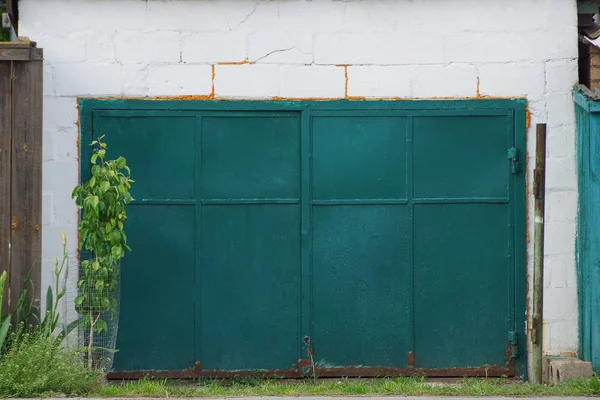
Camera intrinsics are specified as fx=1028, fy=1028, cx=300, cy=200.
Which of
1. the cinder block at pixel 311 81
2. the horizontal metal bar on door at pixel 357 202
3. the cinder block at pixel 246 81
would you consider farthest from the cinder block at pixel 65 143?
the horizontal metal bar on door at pixel 357 202

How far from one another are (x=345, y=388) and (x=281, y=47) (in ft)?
8.62

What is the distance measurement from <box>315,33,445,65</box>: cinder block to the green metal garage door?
33 cm

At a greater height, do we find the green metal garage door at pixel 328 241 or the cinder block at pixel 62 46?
the cinder block at pixel 62 46

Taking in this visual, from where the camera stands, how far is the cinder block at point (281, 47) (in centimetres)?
789

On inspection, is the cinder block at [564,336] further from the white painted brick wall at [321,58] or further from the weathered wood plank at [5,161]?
the weathered wood plank at [5,161]

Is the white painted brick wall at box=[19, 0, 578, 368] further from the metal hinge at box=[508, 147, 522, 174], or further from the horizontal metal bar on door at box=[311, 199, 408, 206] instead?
the horizontal metal bar on door at box=[311, 199, 408, 206]

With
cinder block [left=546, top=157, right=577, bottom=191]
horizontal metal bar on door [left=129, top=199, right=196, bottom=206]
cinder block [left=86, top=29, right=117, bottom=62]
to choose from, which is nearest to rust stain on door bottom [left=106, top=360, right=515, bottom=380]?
horizontal metal bar on door [left=129, top=199, right=196, bottom=206]

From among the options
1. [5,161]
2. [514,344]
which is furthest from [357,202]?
[5,161]

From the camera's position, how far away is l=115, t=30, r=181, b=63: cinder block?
7836 millimetres

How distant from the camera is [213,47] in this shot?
7883 millimetres

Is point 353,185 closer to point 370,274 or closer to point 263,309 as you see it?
point 370,274

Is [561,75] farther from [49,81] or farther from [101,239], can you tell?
[49,81]

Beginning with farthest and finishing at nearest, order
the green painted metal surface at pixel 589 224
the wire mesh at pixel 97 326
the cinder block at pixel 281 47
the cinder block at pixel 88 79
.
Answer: the cinder block at pixel 281 47 → the cinder block at pixel 88 79 → the green painted metal surface at pixel 589 224 → the wire mesh at pixel 97 326

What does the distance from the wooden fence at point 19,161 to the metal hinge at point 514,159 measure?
3542 millimetres
